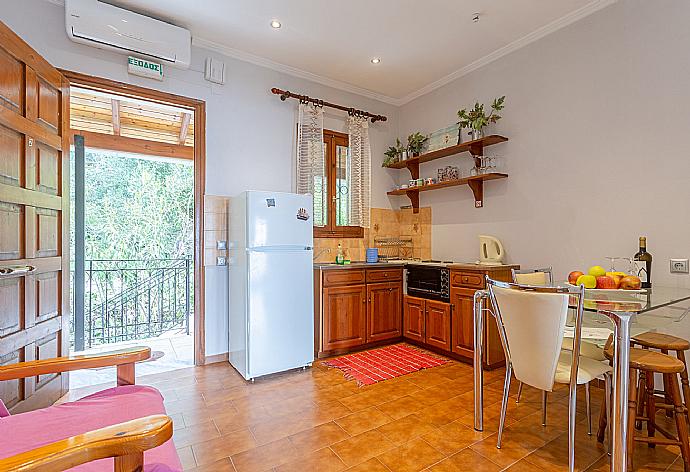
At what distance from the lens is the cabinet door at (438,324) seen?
3553 mm

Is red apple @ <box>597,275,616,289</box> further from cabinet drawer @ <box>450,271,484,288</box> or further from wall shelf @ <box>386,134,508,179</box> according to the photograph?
wall shelf @ <box>386,134,508,179</box>

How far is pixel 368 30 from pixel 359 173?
1.56 meters

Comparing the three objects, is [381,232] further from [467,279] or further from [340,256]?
[467,279]

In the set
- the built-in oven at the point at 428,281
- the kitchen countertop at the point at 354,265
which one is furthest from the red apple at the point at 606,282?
the kitchen countertop at the point at 354,265

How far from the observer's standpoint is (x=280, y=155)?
3.92 meters

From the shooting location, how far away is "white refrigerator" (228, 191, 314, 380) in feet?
10.0

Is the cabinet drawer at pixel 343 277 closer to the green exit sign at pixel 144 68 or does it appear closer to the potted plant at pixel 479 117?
the potted plant at pixel 479 117

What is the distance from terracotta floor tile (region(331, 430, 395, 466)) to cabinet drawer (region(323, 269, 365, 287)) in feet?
5.30

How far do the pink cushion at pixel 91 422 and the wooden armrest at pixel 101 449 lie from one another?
188mm

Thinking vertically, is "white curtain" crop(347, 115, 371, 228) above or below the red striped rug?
above

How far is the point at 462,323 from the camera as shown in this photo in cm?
340

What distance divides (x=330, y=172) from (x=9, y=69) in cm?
280

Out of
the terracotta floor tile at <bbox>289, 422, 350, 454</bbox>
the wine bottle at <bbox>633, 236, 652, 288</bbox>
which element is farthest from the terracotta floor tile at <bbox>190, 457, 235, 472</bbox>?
the wine bottle at <bbox>633, 236, 652, 288</bbox>

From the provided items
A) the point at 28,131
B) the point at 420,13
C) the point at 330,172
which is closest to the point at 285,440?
the point at 28,131
